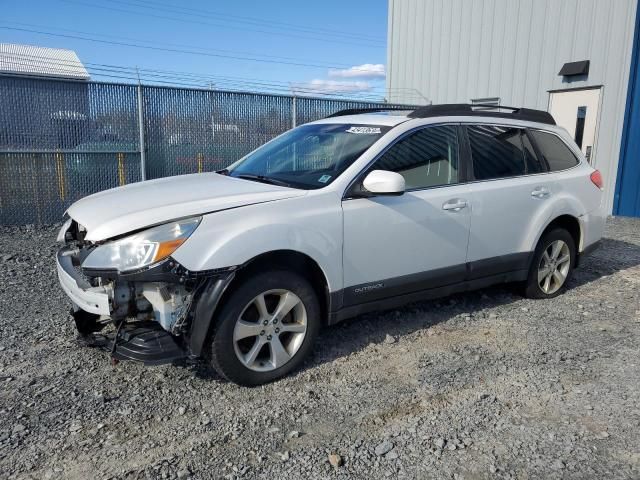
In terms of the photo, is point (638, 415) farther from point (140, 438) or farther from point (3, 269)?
point (3, 269)

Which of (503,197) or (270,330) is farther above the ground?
(503,197)

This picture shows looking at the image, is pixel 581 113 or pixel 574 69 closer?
pixel 574 69

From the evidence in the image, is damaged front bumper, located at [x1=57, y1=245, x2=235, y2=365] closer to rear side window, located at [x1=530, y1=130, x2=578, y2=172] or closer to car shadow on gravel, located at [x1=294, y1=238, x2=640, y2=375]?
car shadow on gravel, located at [x1=294, y1=238, x2=640, y2=375]

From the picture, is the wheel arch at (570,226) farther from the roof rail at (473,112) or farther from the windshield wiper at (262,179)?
the windshield wiper at (262,179)

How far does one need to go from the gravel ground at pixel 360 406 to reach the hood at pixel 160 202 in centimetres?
105

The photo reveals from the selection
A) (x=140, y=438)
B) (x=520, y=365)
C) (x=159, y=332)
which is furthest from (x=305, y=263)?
(x=520, y=365)

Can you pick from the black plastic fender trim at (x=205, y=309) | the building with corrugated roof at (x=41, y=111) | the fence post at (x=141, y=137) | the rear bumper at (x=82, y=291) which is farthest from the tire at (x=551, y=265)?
the building with corrugated roof at (x=41, y=111)

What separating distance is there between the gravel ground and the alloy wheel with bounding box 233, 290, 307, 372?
7.5 inches

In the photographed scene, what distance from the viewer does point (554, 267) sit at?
5.32 metres

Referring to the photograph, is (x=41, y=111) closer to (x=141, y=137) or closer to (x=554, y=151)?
(x=141, y=137)

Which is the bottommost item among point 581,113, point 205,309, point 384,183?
point 205,309

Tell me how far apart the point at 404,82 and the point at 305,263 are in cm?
1257

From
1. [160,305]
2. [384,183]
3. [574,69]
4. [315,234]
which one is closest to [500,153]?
[384,183]

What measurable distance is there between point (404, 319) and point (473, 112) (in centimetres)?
190
